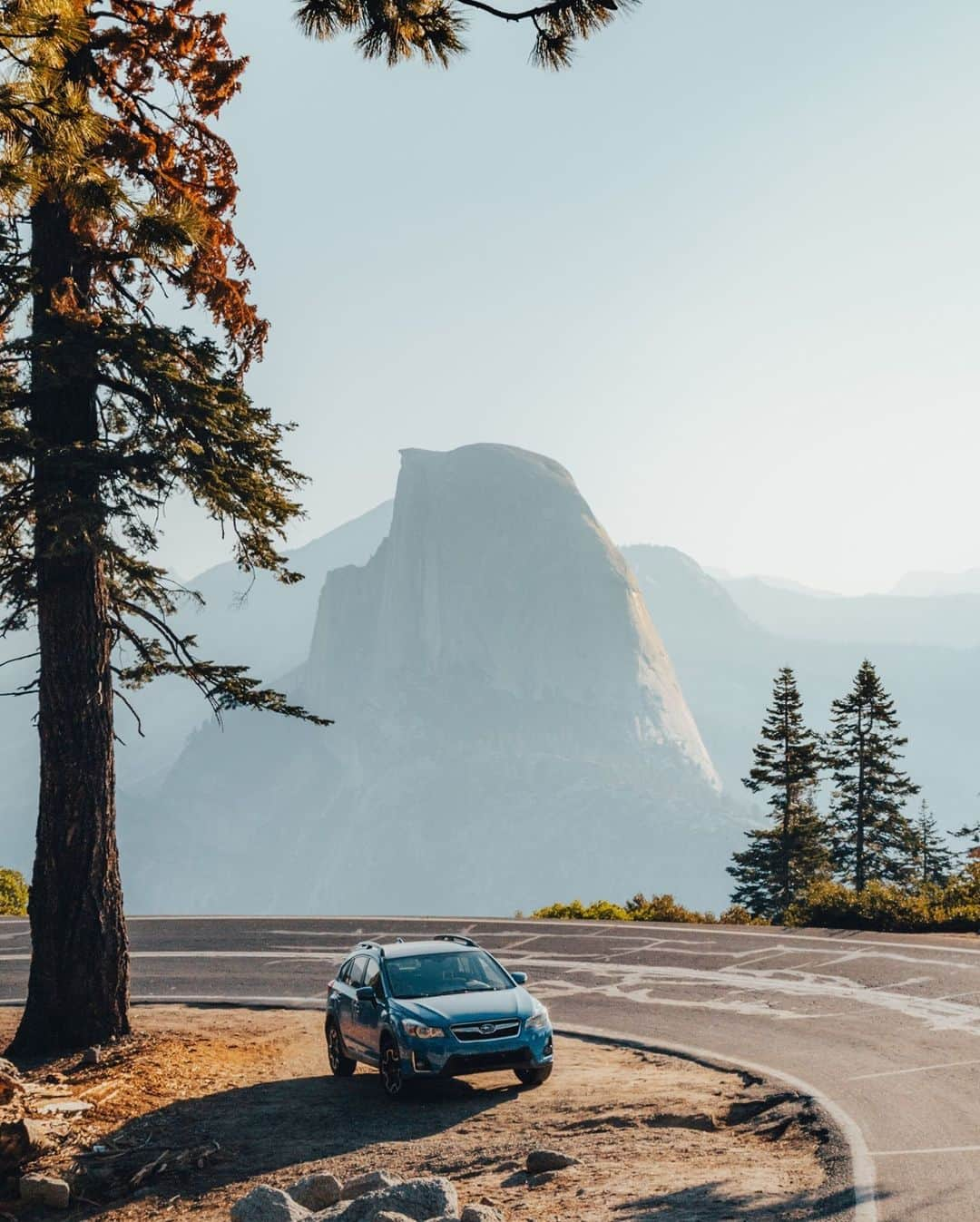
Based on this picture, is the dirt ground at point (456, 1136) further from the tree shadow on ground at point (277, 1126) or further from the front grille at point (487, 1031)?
the front grille at point (487, 1031)

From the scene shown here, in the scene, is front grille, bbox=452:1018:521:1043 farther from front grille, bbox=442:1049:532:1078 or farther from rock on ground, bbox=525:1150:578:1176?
rock on ground, bbox=525:1150:578:1176

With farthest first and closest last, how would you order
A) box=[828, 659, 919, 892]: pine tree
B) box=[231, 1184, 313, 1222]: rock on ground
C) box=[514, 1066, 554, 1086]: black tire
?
box=[828, 659, 919, 892]: pine tree < box=[514, 1066, 554, 1086]: black tire < box=[231, 1184, 313, 1222]: rock on ground

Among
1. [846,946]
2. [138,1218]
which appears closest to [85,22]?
[138,1218]

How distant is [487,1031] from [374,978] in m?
1.88

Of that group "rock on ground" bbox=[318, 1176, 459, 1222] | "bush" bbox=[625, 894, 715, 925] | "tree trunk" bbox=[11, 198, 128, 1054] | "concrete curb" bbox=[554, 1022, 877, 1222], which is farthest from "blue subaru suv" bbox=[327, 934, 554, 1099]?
"bush" bbox=[625, 894, 715, 925]

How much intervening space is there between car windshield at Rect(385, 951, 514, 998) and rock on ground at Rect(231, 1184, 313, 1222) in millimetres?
4500

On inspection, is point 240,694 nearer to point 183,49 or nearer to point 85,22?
point 183,49

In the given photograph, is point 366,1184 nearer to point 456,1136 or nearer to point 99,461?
point 456,1136

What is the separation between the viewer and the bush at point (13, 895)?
112 feet

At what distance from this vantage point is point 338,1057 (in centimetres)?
1389

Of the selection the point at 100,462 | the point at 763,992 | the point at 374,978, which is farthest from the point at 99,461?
the point at 763,992

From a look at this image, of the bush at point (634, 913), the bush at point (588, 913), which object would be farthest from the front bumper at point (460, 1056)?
the bush at point (588, 913)

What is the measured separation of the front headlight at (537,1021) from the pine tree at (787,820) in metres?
35.9

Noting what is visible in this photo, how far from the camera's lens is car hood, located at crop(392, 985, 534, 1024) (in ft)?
39.3
